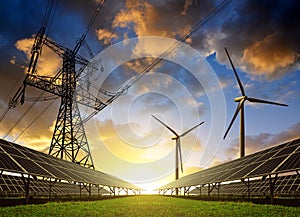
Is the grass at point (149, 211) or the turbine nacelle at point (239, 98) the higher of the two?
the turbine nacelle at point (239, 98)

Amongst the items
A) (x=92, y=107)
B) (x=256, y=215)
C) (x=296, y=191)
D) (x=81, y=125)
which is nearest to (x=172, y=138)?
(x=92, y=107)

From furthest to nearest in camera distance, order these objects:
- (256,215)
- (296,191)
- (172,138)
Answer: (172,138), (296,191), (256,215)

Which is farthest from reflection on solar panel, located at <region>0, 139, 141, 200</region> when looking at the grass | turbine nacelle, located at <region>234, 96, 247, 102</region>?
turbine nacelle, located at <region>234, 96, 247, 102</region>

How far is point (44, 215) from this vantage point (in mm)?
15664

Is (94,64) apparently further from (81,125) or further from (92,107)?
(81,125)

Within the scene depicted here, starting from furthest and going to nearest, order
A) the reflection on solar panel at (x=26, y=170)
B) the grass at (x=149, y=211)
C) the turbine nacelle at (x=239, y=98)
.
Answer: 1. the turbine nacelle at (x=239, y=98)
2. the reflection on solar panel at (x=26, y=170)
3. the grass at (x=149, y=211)

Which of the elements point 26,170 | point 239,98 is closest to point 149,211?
point 26,170

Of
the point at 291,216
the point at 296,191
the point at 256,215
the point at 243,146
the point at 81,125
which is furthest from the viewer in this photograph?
the point at 81,125

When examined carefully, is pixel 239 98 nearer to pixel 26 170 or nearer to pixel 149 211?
pixel 149 211

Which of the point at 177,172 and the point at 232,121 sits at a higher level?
the point at 232,121

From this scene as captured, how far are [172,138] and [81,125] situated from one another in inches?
1756

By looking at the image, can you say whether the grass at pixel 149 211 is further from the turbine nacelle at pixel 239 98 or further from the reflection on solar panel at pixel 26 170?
the turbine nacelle at pixel 239 98

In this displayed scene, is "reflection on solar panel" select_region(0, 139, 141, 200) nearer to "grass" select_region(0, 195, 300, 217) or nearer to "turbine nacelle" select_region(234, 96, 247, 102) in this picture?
"grass" select_region(0, 195, 300, 217)

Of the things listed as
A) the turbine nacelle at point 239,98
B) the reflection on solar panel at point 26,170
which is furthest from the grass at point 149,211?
the turbine nacelle at point 239,98
